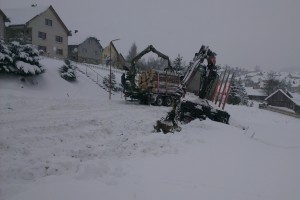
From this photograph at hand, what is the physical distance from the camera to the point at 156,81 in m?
21.9

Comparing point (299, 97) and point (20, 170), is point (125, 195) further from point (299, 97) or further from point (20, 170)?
point (299, 97)

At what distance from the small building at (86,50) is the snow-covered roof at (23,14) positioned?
10472 mm

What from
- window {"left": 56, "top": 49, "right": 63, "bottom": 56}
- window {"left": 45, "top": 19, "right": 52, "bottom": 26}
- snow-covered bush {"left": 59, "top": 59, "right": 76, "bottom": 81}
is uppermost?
window {"left": 45, "top": 19, "right": 52, "bottom": 26}

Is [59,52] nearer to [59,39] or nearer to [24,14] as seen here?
[59,39]

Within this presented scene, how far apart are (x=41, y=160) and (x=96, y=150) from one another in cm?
151

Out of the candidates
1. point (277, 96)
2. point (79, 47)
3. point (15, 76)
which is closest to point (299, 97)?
point (277, 96)

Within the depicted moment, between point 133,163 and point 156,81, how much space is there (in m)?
15.9

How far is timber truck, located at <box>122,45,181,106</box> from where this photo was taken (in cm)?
2166

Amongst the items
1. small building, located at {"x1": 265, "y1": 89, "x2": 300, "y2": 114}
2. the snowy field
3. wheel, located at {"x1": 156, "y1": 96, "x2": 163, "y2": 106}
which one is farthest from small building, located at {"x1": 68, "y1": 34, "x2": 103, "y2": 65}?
the snowy field

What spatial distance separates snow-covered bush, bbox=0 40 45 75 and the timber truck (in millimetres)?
7504

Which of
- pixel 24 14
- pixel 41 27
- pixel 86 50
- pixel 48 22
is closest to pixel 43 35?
pixel 41 27

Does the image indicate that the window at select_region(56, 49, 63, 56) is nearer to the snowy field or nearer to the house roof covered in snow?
the house roof covered in snow

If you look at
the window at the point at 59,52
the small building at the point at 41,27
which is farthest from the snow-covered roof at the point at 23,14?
the window at the point at 59,52

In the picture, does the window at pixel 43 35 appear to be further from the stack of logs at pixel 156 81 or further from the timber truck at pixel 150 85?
the stack of logs at pixel 156 81
